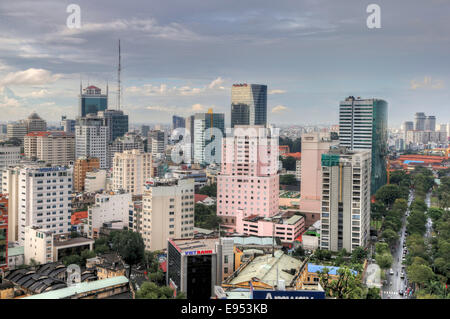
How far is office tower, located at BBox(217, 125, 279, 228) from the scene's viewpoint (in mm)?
8727

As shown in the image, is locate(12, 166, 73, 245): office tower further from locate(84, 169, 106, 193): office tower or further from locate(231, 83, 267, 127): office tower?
locate(231, 83, 267, 127): office tower

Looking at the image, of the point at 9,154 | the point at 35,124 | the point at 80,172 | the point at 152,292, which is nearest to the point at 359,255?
the point at 152,292

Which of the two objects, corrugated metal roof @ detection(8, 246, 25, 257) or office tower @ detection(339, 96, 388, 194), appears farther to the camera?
office tower @ detection(339, 96, 388, 194)

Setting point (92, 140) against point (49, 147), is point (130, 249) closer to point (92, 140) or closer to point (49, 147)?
point (49, 147)

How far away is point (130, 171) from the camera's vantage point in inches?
417

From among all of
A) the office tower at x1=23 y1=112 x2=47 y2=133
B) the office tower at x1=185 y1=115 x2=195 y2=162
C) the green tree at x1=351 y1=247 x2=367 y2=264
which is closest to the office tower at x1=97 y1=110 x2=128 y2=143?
the office tower at x1=23 y1=112 x2=47 y2=133

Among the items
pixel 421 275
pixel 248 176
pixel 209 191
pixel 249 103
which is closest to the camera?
pixel 421 275

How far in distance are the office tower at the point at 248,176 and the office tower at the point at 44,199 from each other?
3020 millimetres

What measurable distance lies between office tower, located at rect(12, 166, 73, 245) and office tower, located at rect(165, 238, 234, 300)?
302 centimetres

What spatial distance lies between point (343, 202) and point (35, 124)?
12.1 m

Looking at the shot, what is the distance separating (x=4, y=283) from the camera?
454 centimetres

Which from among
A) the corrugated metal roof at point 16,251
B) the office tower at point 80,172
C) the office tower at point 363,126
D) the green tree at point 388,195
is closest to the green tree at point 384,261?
the green tree at point 388,195

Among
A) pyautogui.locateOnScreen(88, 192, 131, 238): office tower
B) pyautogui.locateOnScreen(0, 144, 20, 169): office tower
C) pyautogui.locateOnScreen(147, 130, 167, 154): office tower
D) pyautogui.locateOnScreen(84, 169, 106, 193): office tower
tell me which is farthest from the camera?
pyautogui.locateOnScreen(147, 130, 167, 154): office tower
